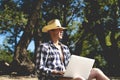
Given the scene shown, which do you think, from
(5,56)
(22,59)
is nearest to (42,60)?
(22,59)

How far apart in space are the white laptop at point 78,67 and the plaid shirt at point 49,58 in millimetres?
357

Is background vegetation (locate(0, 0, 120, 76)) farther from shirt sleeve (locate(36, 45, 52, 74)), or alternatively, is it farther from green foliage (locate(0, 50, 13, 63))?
shirt sleeve (locate(36, 45, 52, 74))

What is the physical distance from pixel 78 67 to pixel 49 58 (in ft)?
1.84

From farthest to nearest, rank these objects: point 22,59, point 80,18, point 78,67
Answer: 1. point 80,18
2. point 22,59
3. point 78,67

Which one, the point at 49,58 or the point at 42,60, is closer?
the point at 42,60

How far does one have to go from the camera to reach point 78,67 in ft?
19.4

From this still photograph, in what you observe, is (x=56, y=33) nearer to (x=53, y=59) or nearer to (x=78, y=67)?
(x=53, y=59)

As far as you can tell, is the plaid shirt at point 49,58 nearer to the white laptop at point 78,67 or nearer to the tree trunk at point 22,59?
the white laptop at point 78,67

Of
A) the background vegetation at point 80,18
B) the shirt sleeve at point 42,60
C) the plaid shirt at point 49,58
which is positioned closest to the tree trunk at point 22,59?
the background vegetation at point 80,18

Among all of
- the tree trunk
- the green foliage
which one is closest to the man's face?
the tree trunk

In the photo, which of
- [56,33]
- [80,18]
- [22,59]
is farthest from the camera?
[80,18]

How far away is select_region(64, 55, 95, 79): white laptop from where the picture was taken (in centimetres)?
580

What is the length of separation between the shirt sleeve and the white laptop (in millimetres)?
343

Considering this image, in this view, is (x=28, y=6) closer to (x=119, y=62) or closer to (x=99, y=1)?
(x=99, y=1)
